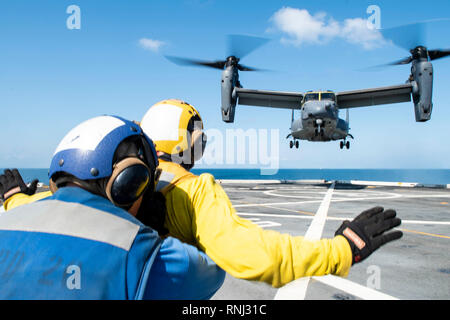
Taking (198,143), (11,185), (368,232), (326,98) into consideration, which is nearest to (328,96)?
(326,98)

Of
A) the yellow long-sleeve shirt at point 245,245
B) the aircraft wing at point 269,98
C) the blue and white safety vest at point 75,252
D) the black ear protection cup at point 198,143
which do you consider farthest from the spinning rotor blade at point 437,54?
the blue and white safety vest at point 75,252

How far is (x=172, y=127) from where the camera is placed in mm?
2092

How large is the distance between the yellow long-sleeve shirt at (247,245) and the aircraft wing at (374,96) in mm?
24226

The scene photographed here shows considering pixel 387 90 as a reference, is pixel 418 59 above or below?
above

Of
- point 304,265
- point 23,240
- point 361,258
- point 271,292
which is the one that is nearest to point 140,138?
point 23,240

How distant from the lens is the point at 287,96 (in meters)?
25.5

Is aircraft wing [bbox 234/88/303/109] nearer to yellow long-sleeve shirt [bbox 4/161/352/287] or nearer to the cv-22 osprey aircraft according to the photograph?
the cv-22 osprey aircraft

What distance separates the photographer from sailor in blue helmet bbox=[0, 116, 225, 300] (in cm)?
103

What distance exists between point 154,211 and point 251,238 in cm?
57

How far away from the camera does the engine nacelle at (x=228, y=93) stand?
2291 cm

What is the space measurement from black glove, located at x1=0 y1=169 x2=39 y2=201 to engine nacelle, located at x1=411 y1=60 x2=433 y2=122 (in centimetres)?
2358

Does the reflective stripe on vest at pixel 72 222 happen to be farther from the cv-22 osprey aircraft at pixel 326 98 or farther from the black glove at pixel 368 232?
the cv-22 osprey aircraft at pixel 326 98
